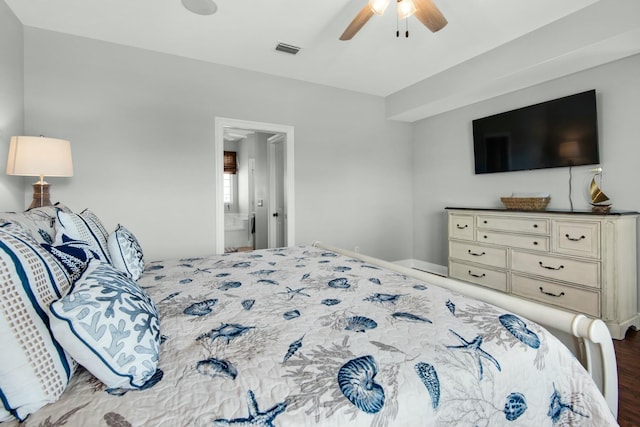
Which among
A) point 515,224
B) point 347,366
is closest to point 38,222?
point 347,366

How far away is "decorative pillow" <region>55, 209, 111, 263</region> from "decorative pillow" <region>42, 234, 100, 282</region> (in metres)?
0.05

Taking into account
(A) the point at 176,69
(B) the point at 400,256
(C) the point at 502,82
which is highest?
(A) the point at 176,69

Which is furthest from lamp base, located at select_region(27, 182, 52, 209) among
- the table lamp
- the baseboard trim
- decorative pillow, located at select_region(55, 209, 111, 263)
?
the baseboard trim

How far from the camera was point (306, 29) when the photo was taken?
2.78 m

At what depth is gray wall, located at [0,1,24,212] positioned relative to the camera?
229cm

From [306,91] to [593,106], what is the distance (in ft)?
9.81

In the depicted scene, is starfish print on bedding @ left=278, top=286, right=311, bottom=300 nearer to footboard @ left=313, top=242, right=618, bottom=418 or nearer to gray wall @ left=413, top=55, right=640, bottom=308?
footboard @ left=313, top=242, right=618, bottom=418

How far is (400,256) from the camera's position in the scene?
4.82m

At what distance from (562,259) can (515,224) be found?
0.52 metres

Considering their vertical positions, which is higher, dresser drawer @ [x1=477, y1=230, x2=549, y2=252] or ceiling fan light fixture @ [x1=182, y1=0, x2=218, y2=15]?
ceiling fan light fixture @ [x1=182, y1=0, x2=218, y2=15]

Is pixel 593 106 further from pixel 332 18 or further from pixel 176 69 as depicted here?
pixel 176 69

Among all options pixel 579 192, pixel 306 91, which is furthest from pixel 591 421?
pixel 306 91

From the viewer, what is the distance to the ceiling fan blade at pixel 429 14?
1968 mm

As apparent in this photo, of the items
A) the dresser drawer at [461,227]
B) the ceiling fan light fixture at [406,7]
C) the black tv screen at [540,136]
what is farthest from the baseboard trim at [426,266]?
the ceiling fan light fixture at [406,7]
